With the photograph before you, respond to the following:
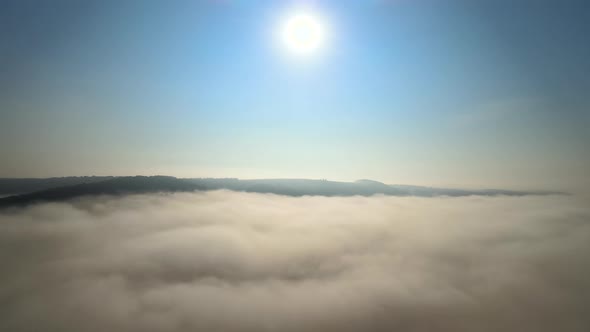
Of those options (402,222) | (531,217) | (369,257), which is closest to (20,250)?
(369,257)

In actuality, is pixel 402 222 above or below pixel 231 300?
above

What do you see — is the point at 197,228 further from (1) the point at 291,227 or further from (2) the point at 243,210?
(1) the point at 291,227

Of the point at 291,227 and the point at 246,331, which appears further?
the point at 291,227

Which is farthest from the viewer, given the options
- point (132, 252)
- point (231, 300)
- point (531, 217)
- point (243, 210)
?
point (243, 210)

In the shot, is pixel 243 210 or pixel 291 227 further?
pixel 243 210

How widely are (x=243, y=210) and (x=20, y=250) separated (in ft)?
289

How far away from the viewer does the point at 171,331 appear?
43.3 meters

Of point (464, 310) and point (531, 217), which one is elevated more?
point (531, 217)

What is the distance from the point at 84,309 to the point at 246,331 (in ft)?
107

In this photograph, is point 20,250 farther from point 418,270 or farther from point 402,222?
point 402,222

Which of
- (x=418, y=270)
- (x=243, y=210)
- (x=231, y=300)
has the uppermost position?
(x=243, y=210)

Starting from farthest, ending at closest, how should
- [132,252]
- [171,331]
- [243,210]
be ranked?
[243,210], [132,252], [171,331]

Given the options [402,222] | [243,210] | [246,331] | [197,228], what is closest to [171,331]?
[246,331]

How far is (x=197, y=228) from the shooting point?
377 feet
